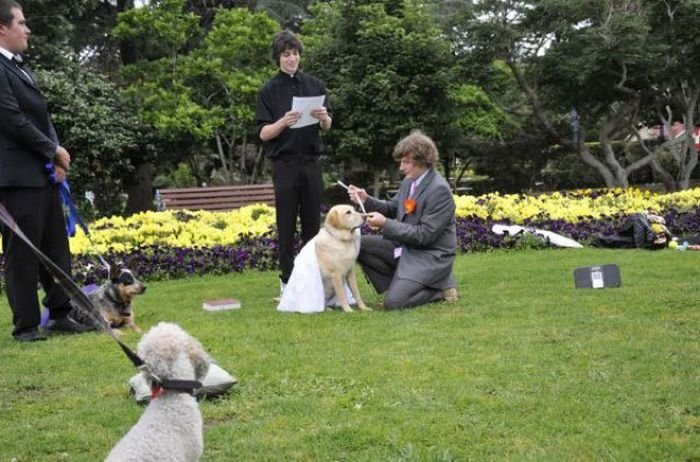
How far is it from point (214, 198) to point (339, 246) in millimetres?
9028

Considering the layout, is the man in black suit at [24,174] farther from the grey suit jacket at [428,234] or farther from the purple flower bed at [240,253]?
the purple flower bed at [240,253]

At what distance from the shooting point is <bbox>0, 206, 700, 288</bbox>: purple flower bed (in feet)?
30.3

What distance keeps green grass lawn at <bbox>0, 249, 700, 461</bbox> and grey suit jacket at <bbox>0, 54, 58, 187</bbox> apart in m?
1.29

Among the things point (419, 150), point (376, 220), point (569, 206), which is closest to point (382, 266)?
point (376, 220)

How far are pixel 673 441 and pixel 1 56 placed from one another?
16.3 ft

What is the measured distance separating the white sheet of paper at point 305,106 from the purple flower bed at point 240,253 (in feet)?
10.4

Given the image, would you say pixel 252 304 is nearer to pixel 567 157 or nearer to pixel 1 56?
pixel 1 56

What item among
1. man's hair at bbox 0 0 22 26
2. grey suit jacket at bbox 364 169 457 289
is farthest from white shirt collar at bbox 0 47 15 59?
grey suit jacket at bbox 364 169 457 289

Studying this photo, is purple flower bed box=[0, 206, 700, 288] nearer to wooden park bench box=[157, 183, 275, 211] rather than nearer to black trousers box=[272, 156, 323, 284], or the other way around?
black trousers box=[272, 156, 323, 284]

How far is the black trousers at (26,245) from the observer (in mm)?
5652

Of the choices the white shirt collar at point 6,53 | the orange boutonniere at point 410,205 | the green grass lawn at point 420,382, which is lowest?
the green grass lawn at point 420,382

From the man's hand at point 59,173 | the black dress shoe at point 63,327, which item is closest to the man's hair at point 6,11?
the man's hand at point 59,173

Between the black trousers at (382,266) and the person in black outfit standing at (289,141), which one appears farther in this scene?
the person in black outfit standing at (289,141)

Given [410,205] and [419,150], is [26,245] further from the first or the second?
[419,150]
